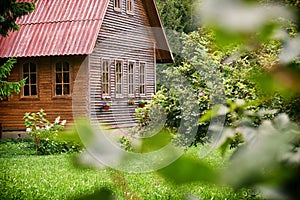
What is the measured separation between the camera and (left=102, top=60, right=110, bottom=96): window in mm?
14523

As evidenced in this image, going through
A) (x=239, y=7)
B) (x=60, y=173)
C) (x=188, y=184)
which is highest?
(x=239, y=7)

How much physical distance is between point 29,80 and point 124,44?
2916 mm

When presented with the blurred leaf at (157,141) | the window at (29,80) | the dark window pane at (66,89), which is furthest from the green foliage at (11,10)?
the blurred leaf at (157,141)

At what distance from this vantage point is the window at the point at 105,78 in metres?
14.5

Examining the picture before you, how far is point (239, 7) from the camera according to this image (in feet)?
1.05

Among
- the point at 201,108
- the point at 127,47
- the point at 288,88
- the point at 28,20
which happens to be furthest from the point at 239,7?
the point at 127,47

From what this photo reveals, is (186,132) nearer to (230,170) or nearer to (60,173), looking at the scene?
(60,173)

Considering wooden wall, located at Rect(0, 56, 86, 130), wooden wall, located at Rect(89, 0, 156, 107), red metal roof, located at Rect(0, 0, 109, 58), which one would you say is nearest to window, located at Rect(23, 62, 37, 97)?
wooden wall, located at Rect(0, 56, 86, 130)

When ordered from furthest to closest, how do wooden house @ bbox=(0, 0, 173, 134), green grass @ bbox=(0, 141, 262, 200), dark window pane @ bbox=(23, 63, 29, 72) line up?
dark window pane @ bbox=(23, 63, 29, 72)
wooden house @ bbox=(0, 0, 173, 134)
green grass @ bbox=(0, 141, 262, 200)

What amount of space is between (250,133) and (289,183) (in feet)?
0.49

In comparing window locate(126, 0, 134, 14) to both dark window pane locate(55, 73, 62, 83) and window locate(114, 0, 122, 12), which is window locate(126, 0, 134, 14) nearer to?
window locate(114, 0, 122, 12)

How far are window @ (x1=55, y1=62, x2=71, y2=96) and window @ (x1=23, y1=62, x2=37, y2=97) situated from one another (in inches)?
24.0

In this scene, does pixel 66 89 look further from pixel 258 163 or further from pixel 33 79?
pixel 258 163

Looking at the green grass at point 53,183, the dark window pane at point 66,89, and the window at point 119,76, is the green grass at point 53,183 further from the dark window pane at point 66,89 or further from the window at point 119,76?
the window at point 119,76
